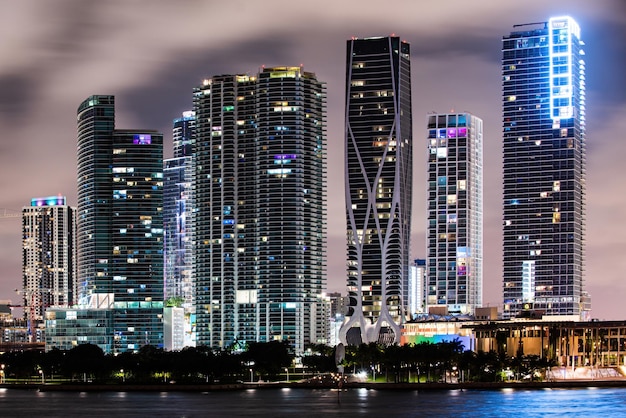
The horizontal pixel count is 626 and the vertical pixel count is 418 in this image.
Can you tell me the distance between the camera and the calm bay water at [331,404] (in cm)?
15462

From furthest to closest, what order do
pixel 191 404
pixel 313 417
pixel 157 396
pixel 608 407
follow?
pixel 157 396 → pixel 191 404 → pixel 608 407 → pixel 313 417

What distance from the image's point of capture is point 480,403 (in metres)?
168

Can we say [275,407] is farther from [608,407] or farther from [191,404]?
[608,407]

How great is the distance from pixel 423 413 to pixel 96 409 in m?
43.9

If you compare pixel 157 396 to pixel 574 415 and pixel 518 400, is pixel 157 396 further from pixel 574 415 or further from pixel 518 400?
pixel 574 415

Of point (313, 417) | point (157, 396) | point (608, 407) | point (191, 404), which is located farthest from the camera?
point (157, 396)

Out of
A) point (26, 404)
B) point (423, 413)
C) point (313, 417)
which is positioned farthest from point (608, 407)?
point (26, 404)

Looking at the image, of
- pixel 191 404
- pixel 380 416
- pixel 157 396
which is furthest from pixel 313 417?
pixel 157 396

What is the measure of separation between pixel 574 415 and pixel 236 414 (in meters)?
39.4

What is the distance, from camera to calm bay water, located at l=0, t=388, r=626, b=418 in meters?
155

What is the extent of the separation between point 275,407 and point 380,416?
1836cm

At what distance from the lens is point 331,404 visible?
6708 inches

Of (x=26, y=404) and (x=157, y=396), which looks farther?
(x=157, y=396)

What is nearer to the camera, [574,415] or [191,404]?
[574,415]
